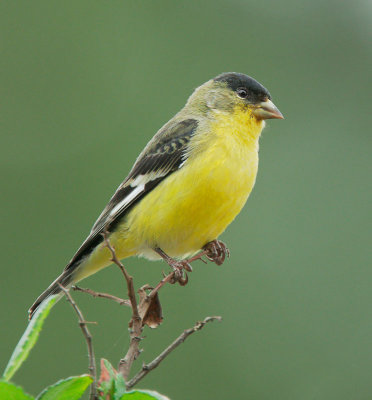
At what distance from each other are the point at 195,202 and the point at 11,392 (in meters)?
2.28

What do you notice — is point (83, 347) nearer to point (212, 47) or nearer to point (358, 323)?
point (358, 323)

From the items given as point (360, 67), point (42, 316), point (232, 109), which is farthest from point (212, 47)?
point (42, 316)

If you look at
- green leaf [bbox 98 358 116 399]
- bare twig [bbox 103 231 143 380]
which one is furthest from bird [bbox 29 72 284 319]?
green leaf [bbox 98 358 116 399]

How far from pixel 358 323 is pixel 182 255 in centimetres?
307

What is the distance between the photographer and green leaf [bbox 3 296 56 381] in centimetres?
118

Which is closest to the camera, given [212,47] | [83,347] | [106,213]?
[106,213]

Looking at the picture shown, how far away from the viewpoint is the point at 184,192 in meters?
3.39

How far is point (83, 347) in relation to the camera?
17.6 ft

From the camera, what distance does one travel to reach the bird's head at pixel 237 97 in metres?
3.98

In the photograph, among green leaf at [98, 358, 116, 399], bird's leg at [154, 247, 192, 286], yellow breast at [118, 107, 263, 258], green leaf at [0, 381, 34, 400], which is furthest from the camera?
yellow breast at [118, 107, 263, 258]

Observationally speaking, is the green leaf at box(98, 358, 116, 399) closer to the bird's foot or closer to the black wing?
the bird's foot

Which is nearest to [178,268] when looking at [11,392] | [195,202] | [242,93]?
[195,202]

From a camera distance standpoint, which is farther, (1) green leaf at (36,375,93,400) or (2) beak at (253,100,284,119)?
(2) beak at (253,100,284,119)

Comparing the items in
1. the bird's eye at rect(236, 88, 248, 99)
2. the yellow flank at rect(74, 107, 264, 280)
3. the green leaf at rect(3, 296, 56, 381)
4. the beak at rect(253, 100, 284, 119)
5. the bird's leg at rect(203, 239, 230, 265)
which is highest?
the bird's eye at rect(236, 88, 248, 99)
